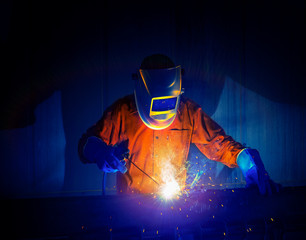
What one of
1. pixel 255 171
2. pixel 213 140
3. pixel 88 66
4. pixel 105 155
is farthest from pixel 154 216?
pixel 88 66

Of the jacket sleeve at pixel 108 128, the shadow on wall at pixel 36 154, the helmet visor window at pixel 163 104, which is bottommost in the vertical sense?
the shadow on wall at pixel 36 154

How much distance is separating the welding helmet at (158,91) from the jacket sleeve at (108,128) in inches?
9.0

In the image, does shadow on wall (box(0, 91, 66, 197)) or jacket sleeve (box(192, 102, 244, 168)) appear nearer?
jacket sleeve (box(192, 102, 244, 168))

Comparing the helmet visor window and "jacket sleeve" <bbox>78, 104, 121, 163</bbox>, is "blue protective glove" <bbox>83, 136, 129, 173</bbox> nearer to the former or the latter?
"jacket sleeve" <bbox>78, 104, 121, 163</bbox>

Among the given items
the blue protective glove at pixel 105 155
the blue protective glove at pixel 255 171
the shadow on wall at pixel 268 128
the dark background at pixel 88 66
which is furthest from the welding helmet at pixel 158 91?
the shadow on wall at pixel 268 128

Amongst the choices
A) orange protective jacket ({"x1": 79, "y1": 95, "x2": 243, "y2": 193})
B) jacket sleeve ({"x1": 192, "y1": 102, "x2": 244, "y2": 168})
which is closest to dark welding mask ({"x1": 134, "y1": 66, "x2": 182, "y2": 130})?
orange protective jacket ({"x1": 79, "y1": 95, "x2": 243, "y2": 193})

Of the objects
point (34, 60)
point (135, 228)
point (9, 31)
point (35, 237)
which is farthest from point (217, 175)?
point (9, 31)

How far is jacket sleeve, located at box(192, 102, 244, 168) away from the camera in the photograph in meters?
1.74

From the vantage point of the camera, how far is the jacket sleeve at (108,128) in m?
1.75

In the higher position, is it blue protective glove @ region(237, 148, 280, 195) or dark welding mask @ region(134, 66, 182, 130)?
dark welding mask @ region(134, 66, 182, 130)

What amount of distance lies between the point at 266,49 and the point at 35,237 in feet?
10.1

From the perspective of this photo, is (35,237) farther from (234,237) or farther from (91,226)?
(234,237)

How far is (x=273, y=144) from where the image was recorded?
301 cm

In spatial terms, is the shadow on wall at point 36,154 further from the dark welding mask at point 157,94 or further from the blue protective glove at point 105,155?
the dark welding mask at point 157,94
